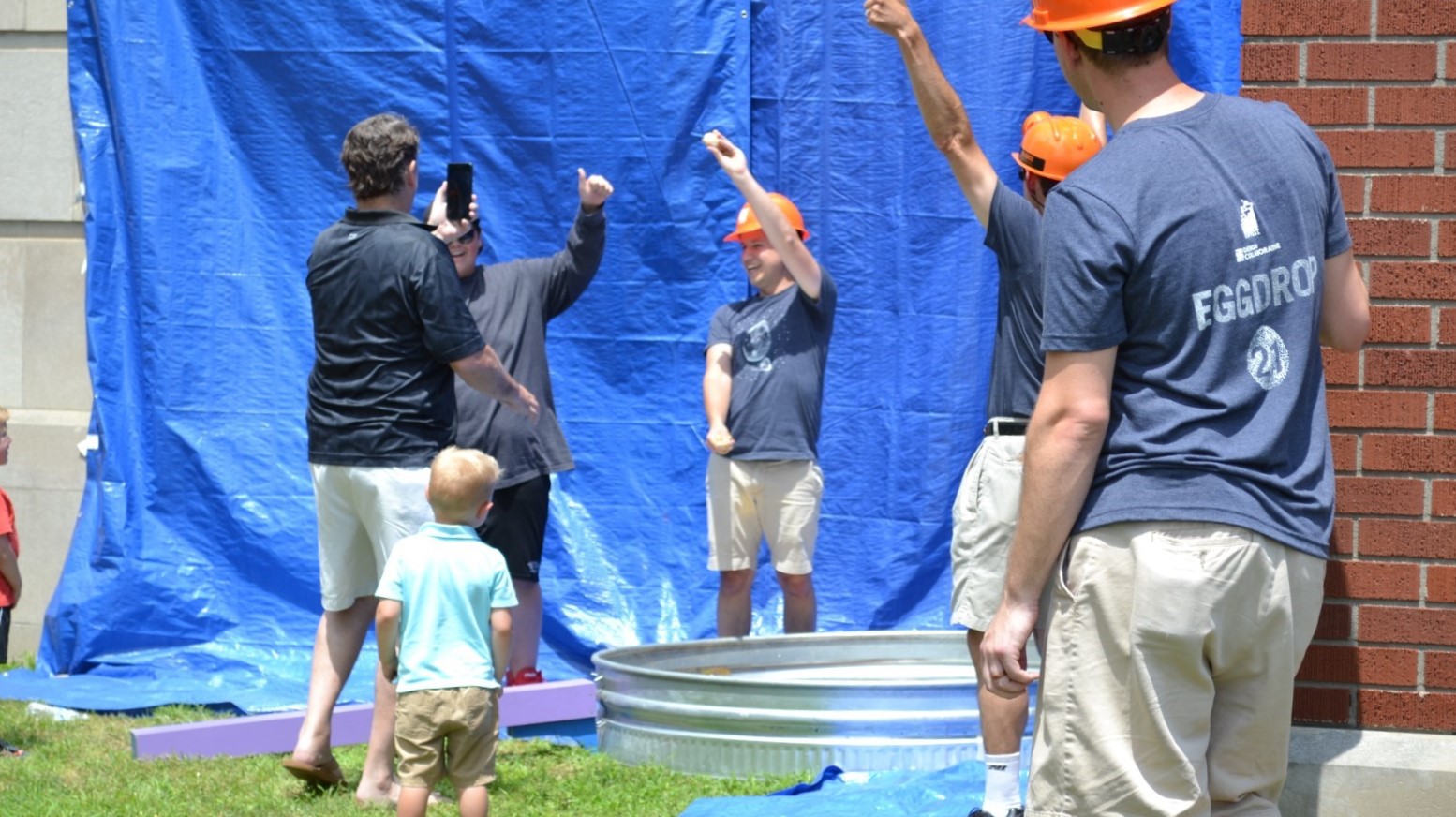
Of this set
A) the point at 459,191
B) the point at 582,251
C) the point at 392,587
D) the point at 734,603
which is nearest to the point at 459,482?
the point at 392,587

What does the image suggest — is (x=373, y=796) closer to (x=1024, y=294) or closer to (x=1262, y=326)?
(x=1024, y=294)

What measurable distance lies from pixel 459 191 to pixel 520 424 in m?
0.91

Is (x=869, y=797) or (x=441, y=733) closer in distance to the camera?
(x=441, y=733)

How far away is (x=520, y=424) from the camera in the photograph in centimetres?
581

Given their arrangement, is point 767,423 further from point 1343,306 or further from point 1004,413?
point 1343,306

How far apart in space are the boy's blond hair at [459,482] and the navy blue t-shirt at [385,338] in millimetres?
420

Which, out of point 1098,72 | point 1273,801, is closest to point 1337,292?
point 1098,72

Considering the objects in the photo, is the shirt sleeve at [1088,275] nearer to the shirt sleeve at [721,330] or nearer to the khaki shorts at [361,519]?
the khaki shorts at [361,519]

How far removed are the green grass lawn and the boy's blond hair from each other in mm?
886

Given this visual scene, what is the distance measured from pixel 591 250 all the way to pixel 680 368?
936 mm

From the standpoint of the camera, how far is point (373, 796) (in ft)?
14.6

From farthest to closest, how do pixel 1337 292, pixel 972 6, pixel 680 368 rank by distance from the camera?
1. pixel 680 368
2. pixel 972 6
3. pixel 1337 292

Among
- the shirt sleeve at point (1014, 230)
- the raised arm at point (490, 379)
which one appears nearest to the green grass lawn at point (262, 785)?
the raised arm at point (490, 379)

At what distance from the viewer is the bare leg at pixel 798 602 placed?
19.7 ft
